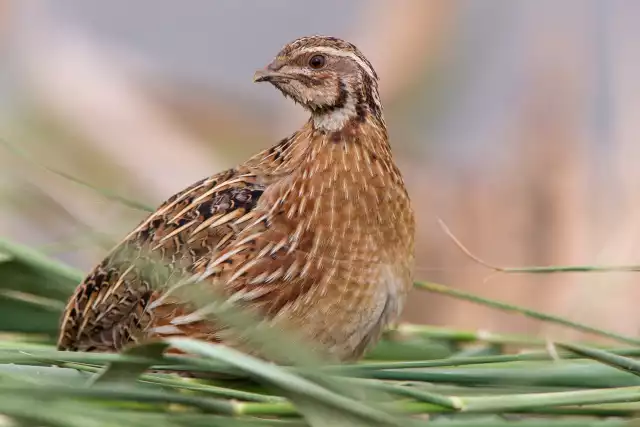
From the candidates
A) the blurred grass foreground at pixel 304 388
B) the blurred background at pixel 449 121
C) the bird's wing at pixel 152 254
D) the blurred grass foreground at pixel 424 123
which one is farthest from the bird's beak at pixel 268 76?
the blurred background at pixel 449 121

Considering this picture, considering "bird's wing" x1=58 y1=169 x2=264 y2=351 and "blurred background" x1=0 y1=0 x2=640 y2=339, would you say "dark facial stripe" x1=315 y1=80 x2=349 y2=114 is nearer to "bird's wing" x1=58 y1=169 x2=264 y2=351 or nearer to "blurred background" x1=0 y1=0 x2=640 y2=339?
"bird's wing" x1=58 y1=169 x2=264 y2=351

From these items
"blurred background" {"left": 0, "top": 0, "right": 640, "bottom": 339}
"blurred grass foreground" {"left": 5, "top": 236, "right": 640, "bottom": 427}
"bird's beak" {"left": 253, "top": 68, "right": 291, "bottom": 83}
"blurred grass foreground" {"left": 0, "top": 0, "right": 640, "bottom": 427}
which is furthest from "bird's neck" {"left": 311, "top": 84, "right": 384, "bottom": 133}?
"blurred background" {"left": 0, "top": 0, "right": 640, "bottom": 339}

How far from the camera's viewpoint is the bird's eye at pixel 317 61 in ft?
7.90

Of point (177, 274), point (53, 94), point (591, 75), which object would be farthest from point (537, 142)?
point (177, 274)

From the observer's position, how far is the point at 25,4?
469 cm

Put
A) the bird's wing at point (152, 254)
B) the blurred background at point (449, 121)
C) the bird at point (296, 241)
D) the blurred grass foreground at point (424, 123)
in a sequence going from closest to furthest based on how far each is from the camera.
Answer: the bird at point (296, 241) < the bird's wing at point (152, 254) < the blurred grass foreground at point (424, 123) < the blurred background at point (449, 121)

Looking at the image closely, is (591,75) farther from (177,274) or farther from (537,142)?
(177,274)

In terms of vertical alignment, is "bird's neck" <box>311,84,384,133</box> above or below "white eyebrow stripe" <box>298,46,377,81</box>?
below

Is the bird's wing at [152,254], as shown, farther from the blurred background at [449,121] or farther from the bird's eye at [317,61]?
the blurred background at [449,121]

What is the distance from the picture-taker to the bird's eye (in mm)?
2408

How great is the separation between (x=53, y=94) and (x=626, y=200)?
90.4 inches

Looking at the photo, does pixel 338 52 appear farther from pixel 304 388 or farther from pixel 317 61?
pixel 304 388

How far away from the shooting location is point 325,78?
94.2 inches

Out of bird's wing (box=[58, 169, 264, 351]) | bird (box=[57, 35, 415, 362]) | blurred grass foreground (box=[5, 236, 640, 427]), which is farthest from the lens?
bird's wing (box=[58, 169, 264, 351])
